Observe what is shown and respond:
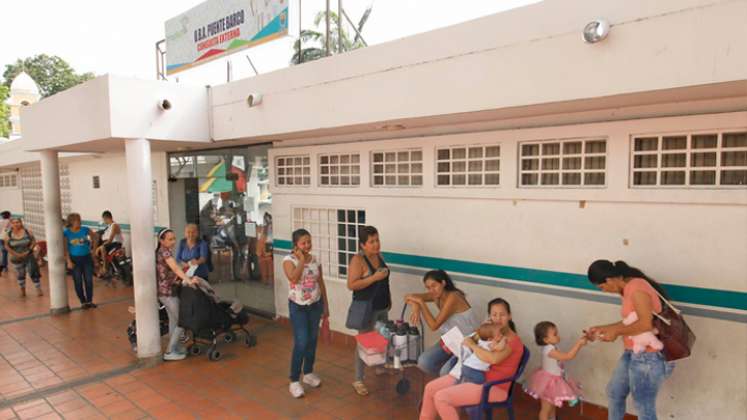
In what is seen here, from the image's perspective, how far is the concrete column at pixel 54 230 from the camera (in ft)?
27.1

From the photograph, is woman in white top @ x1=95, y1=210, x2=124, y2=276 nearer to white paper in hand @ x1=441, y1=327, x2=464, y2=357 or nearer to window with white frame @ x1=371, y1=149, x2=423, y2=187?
window with white frame @ x1=371, y1=149, x2=423, y2=187

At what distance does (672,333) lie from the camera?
329 cm

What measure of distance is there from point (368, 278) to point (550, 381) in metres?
1.82

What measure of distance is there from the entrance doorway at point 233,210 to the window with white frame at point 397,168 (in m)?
2.12

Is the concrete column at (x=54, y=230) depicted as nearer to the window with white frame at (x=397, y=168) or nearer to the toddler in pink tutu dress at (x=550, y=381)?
the window with white frame at (x=397, y=168)

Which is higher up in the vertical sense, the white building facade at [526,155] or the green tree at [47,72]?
the green tree at [47,72]

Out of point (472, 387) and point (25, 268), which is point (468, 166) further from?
point (25, 268)

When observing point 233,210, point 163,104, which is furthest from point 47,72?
point 163,104

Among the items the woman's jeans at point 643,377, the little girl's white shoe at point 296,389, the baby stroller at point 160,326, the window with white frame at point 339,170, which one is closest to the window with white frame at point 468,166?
the window with white frame at point 339,170

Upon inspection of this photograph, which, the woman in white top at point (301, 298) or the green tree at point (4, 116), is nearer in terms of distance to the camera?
the woman in white top at point (301, 298)

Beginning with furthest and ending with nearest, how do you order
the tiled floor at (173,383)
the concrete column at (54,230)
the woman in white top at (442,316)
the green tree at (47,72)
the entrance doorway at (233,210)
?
the green tree at (47,72) → the concrete column at (54,230) → the entrance doorway at (233,210) → the tiled floor at (173,383) → the woman in white top at (442,316)

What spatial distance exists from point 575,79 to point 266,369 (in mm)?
4384

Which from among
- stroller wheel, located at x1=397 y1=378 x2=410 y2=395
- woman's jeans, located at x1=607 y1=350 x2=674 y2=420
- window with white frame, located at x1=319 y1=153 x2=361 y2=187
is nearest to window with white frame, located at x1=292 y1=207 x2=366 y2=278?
window with white frame, located at x1=319 y1=153 x2=361 y2=187

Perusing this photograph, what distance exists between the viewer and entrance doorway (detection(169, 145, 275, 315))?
7605 millimetres
